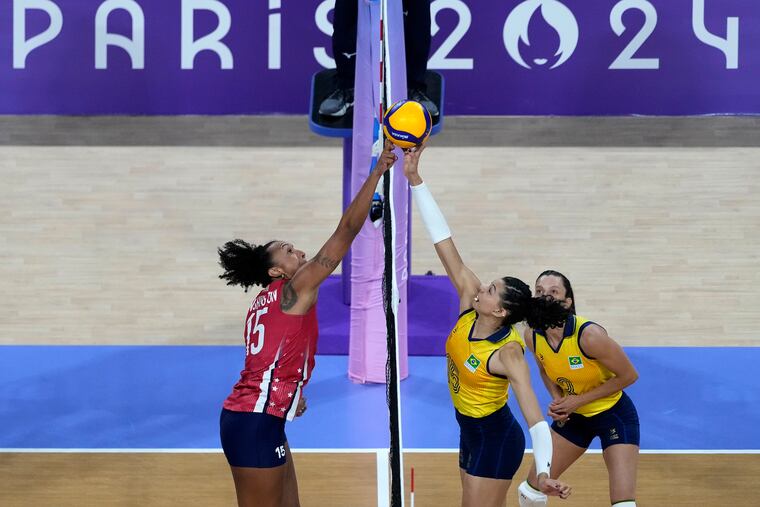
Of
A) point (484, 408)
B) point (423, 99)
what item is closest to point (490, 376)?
point (484, 408)

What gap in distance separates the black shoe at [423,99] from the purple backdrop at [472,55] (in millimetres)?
3418

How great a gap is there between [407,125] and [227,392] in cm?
428

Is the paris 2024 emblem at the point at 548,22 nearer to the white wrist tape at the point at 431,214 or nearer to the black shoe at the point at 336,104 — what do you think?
the black shoe at the point at 336,104

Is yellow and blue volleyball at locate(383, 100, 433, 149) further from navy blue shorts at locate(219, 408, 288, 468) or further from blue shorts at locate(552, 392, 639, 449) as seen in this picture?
blue shorts at locate(552, 392, 639, 449)

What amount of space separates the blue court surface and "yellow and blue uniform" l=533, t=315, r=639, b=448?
6.56 feet

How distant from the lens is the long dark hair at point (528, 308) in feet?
20.8

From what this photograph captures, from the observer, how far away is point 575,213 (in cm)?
1346

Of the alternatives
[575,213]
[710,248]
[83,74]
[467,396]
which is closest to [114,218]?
[83,74]

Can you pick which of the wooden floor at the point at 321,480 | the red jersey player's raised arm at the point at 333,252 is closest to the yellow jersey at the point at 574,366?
the wooden floor at the point at 321,480

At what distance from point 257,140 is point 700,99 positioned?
556 centimetres

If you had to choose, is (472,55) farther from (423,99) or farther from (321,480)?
(321,480)

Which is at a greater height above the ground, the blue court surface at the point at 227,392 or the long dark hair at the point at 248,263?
the long dark hair at the point at 248,263

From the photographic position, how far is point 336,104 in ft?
34.6

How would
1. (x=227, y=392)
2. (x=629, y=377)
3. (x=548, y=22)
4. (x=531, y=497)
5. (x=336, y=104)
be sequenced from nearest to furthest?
(x=629, y=377) < (x=531, y=497) < (x=227, y=392) < (x=336, y=104) < (x=548, y=22)
